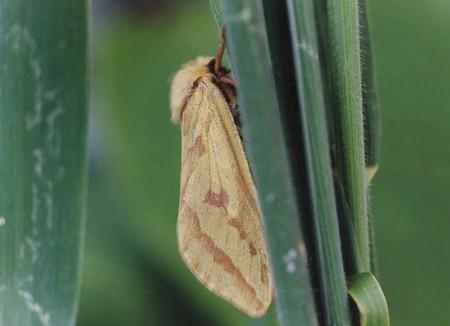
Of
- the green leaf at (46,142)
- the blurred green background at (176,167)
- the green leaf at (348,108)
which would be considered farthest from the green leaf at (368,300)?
the blurred green background at (176,167)

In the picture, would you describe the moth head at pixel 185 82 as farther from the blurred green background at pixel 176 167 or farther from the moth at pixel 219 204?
the blurred green background at pixel 176 167

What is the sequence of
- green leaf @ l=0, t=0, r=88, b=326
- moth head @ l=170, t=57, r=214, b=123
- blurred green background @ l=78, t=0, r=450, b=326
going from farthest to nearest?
1. blurred green background @ l=78, t=0, r=450, b=326
2. moth head @ l=170, t=57, r=214, b=123
3. green leaf @ l=0, t=0, r=88, b=326

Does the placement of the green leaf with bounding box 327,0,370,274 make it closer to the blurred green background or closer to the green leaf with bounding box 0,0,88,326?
the green leaf with bounding box 0,0,88,326

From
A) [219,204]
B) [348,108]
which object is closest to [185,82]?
[219,204]

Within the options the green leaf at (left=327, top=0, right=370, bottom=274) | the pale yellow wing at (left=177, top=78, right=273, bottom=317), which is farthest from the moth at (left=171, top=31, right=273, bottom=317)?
the green leaf at (left=327, top=0, right=370, bottom=274)

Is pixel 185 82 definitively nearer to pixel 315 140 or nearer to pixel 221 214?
pixel 221 214

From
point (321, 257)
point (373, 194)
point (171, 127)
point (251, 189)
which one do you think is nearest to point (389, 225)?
point (373, 194)
